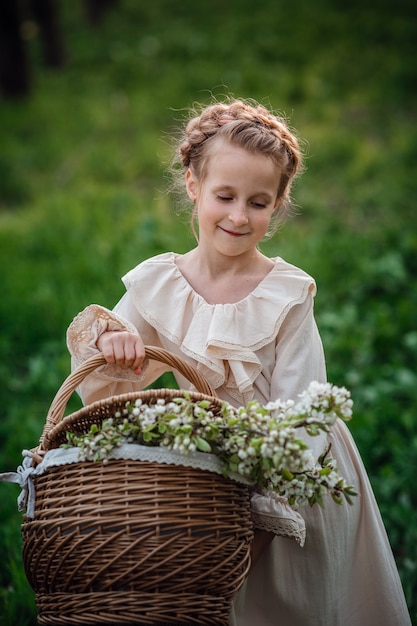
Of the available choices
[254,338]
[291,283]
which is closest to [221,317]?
[254,338]

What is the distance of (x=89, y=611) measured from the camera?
180 centimetres

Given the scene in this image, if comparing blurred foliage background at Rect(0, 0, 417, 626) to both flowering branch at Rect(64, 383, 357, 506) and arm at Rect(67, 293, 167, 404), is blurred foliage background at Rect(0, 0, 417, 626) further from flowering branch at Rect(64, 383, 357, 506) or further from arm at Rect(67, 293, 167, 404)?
flowering branch at Rect(64, 383, 357, 506)

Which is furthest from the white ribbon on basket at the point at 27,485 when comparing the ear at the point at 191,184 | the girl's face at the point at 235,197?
the ear at the point at 191,184

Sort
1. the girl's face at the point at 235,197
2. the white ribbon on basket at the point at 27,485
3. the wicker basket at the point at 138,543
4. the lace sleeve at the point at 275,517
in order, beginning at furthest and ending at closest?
1. the girl's face at the point at 235,197
2. the lace sleeve at the point at 275,517
3. the white ribbon on basket at the point at 27,485
4. the wicker basket at the point at 138,543

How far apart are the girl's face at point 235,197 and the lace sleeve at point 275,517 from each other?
74 centimetres

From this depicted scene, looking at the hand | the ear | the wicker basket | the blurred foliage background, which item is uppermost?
the blurred foliage background

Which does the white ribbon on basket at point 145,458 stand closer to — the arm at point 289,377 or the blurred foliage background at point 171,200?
the arm at point 289,377

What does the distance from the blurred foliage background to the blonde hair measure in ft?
5.55

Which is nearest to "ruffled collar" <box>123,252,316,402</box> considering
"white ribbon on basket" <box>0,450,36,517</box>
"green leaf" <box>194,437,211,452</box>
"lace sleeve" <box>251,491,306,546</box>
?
"lace sleeve" <box>251,491,306,546</box>

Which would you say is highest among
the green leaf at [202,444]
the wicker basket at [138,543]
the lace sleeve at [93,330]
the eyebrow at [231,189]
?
the eyebrow at [231,189]

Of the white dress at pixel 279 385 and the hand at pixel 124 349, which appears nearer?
the hand at pixel 124 349

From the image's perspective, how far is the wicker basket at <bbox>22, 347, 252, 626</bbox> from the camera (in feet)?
5.81

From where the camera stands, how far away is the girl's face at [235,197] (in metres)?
2.23

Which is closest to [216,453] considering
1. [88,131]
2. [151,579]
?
[151,579]
